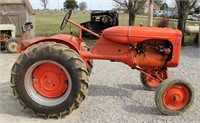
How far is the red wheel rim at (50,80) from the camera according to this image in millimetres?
4051

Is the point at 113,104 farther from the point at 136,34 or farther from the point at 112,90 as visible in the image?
the point at 136,34

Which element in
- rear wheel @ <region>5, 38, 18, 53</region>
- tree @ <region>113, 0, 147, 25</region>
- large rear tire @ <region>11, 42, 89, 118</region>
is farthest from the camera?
tree @ <region>113, 0, 147, 25</region>

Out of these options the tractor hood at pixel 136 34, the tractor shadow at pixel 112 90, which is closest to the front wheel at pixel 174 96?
the tractor hood at pixel 136 34

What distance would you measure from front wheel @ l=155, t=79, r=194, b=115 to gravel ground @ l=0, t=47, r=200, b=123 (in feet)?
0.39

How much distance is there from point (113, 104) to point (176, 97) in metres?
1.02

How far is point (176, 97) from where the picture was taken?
4.11 meters

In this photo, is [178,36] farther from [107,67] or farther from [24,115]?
[107,67]

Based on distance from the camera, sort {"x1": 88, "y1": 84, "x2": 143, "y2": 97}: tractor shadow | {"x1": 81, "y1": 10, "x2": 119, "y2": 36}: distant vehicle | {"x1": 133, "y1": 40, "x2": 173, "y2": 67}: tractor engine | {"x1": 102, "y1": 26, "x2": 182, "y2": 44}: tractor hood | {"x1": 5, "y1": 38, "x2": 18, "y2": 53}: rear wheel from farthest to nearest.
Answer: {"x1": 81, "y1": 10, "x2": 119, "y2": 36}: distant vehicle < {"x1": 5, "y1": 38, "x2": 18, "y2": 53}: rear wheel < {"x1": 88, "y1": 84, "x2": 143, "y2": 97}: tractor shadow < {"x1": 133, "y1": 40, "x2": 173, "y2": 67}: tractor engine < {"x1": 102, "y1": 26, "x2": 182, "y2": 44}: tractor hood

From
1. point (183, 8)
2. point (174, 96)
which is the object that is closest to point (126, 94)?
point (174, 96)

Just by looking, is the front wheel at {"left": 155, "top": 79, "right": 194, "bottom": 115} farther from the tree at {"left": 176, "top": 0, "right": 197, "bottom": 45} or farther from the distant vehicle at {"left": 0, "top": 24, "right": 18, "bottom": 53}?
the tree at {"left": 176, "top": 0, "right": 197, "bottom": 45}

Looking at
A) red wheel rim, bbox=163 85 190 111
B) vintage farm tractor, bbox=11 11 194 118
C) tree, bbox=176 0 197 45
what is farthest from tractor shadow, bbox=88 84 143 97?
tree, bbox=176 0 197 45

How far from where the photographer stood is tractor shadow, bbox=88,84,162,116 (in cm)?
425

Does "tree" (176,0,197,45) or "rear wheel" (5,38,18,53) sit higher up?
"tree" (176,0,197,45)

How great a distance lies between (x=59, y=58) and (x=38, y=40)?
60 centimetres
